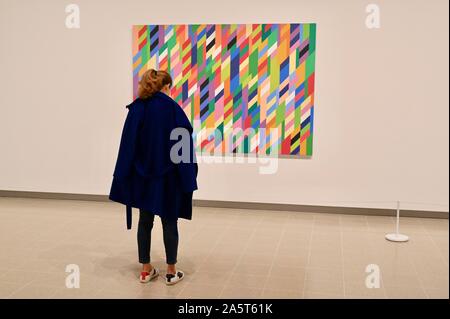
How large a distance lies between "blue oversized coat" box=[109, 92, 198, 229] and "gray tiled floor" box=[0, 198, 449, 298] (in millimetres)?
512

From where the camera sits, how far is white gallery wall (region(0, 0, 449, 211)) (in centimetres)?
453

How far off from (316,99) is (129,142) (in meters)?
2.33

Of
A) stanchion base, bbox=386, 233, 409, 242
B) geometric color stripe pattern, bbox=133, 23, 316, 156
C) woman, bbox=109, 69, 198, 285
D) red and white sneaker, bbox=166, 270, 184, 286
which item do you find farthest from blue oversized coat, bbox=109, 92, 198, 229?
geometric color stripe pattern, bbox=133, 23, 316, 156

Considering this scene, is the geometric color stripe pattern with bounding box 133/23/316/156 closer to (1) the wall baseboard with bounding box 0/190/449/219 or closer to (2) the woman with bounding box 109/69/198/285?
(1) the wall baseboard with bounding box 0/190/449/219

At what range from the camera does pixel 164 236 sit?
2.98 m

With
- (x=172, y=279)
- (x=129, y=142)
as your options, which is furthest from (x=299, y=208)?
(x=129, y=142)

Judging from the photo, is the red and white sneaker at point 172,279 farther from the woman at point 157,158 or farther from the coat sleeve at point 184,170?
the coat sleeve at point 184,170

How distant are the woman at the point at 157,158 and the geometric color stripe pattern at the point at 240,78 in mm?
1947

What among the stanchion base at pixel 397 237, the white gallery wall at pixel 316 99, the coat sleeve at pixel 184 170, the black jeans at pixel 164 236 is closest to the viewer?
the coat sleeve at pixel 184 170

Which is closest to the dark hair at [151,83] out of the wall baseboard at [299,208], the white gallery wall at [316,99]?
the white gallery wall at [316,99]

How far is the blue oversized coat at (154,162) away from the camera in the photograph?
2.83 m
